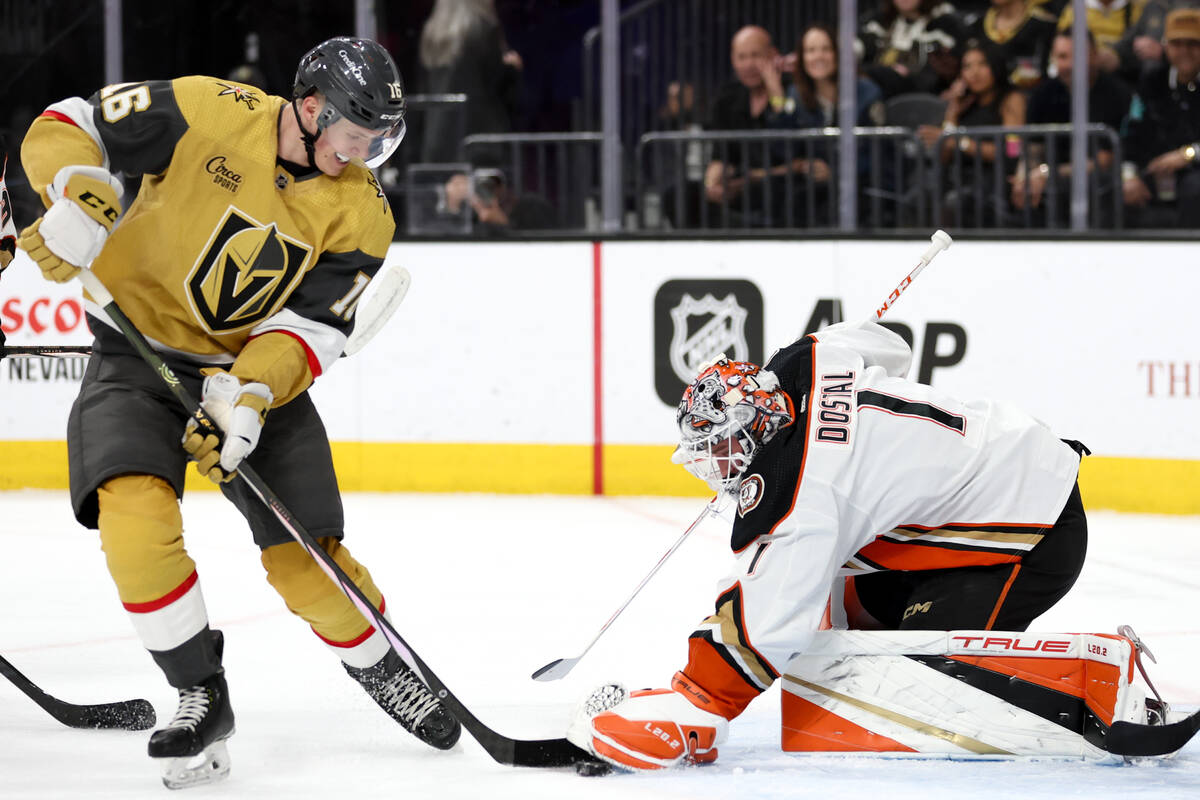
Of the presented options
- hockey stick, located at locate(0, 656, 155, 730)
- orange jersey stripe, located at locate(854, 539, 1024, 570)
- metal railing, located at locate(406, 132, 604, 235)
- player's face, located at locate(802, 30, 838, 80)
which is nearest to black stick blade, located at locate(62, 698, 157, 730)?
hockey stick, located at locate(0, 656, 155, 730)

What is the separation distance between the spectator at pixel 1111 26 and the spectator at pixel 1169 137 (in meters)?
0.10

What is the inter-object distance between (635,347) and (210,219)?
321 centimetres

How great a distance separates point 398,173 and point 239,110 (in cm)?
383

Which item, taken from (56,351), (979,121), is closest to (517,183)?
(979,121)

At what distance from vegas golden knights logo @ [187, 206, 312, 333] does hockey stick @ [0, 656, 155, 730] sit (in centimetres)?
72

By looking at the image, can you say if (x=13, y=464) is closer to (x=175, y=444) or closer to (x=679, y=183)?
(x=679, y=183)

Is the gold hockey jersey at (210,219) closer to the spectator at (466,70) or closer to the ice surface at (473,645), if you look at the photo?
the ice surface at (473,645)

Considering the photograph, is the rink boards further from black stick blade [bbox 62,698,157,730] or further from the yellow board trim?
black stick blade [bbox 62,698,157,730]

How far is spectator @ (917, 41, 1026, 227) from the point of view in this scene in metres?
5.72

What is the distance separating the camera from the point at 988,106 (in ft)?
19.2

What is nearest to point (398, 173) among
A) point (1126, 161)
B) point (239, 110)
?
point (1126, 161)

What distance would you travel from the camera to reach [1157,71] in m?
5.71

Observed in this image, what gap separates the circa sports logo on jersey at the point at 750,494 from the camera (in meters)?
2.40

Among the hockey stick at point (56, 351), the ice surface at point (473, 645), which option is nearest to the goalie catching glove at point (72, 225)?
the hockey stick at point (56, 351)
